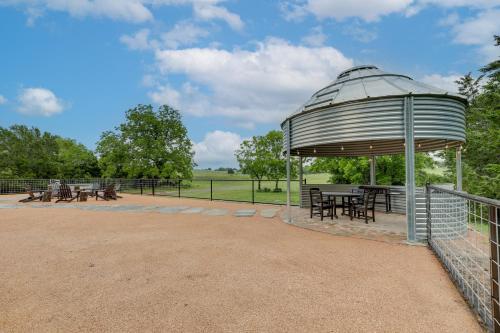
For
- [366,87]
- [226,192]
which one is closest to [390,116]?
[366,87]

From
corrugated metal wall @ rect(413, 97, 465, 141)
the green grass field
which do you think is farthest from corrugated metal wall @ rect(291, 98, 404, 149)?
the green grass field

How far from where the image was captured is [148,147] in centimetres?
2636

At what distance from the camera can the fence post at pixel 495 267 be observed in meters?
2.15

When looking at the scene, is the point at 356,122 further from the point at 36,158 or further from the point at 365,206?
the point at 36,158

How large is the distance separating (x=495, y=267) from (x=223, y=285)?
2706mm

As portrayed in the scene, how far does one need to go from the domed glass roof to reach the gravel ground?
3.25 m

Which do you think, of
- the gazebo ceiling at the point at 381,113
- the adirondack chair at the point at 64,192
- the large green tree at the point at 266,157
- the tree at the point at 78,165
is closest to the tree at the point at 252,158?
the large green tree at the point at 266,157

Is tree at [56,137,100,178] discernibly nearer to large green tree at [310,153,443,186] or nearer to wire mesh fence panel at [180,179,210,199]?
wire mesh fence panel at [180,179,210,199]

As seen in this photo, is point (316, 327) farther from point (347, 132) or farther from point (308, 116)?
point (308, 116)

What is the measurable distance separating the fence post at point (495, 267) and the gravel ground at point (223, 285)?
0.28 m

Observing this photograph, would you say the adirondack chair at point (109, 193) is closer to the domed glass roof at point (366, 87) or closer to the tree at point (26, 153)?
the domed glass roof at point (366, 87)

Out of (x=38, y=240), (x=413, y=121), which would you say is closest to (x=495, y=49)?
(x=413, y=121)

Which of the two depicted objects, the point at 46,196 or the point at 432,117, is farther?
the point at 46,196

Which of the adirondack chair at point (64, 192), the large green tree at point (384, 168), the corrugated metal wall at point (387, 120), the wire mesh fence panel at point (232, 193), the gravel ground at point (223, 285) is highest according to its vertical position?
the corrugated metal wall at point (387, 120)
